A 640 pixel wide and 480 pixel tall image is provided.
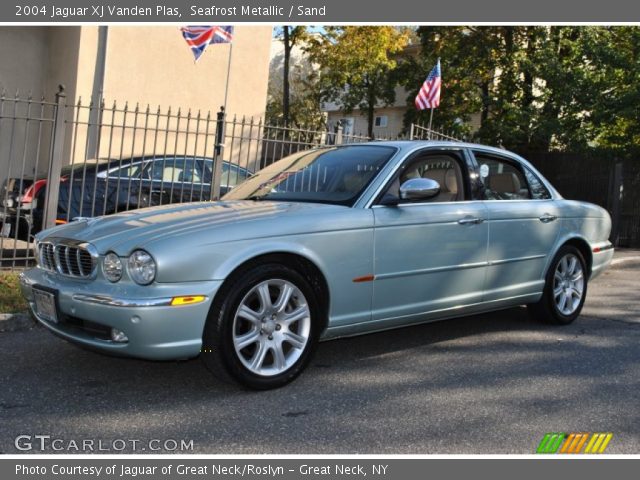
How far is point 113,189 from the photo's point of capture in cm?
875

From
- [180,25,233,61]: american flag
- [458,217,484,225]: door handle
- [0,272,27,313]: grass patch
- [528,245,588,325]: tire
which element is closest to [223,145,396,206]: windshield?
[458,217,484,225]: door handle

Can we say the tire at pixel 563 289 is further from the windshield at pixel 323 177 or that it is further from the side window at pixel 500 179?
the windshield at pixel 323 177

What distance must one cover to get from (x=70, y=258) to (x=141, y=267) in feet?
2.10

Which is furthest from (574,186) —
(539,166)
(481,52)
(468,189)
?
(468,189)

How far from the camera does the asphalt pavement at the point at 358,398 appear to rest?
346 centimetres

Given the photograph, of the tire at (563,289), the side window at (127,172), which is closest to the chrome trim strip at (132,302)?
the tire at (563,289)

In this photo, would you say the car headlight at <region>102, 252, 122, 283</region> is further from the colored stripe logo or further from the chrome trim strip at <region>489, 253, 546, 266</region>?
the chrome trim strip at <region>489, 253, 546, 266</region>

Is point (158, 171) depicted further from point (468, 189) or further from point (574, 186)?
point (574, 186)

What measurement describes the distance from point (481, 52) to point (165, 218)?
2023cm

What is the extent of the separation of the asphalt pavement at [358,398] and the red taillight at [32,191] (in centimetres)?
340

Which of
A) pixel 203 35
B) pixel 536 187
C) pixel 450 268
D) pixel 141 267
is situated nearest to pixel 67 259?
pixel 141 267

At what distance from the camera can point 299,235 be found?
13.9 ft

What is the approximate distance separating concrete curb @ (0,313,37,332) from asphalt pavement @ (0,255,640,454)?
13cm

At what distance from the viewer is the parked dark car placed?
839 cm
